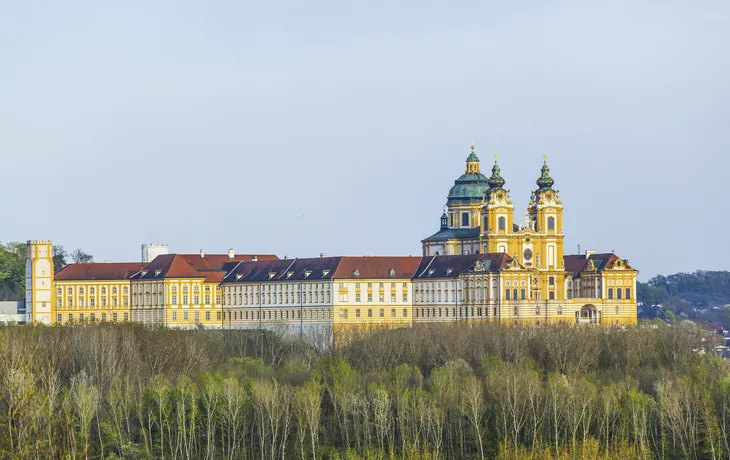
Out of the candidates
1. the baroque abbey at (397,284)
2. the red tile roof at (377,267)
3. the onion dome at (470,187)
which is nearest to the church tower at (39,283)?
the baroque abbey at (397,284)

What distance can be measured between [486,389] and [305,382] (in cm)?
932

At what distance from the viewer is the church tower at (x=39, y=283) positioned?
544 feet

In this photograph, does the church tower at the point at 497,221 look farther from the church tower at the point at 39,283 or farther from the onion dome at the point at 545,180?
the church tower at the point at 39,283

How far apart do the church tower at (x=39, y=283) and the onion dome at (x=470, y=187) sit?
36.9 metres

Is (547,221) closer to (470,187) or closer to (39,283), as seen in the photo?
(470,187)

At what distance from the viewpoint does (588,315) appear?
160 m

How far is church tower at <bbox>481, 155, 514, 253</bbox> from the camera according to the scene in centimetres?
16038

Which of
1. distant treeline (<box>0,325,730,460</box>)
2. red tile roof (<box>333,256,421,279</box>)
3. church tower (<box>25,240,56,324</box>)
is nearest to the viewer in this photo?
distant treeline (<box>0,325,730,460</box>)

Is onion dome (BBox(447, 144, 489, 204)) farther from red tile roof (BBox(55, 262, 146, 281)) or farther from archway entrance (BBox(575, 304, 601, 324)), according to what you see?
red tile roof (BBox(55, 262, 146, 281))

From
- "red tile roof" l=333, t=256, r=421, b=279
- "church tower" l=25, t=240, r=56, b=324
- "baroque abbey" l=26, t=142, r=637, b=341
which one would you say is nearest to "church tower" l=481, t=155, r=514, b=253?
"baroque abbey" l=26, t=142, r=637, b=341

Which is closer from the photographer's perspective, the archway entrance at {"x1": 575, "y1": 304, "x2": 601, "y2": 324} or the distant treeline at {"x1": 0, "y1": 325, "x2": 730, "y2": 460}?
the distant treeline at {"x1": 0, "y1": 325, "x2": 730, "y2": 460}

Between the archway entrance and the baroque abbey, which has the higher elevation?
the baroque abbey

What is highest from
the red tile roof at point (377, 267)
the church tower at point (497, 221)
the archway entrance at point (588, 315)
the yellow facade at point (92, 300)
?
the church tower at point (497, 221)

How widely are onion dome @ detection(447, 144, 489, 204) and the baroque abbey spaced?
130 millimetres
